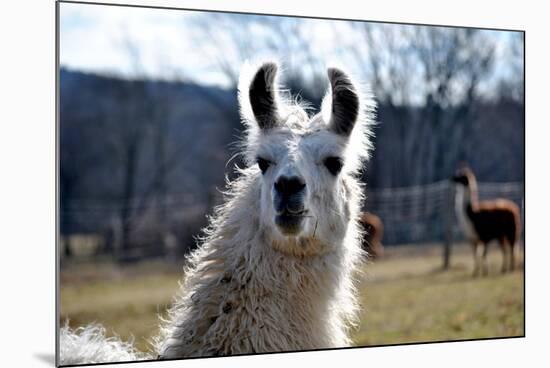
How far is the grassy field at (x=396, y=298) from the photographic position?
694 cm

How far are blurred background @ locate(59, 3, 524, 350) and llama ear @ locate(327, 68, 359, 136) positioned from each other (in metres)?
1.76

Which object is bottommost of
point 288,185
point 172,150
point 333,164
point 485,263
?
point 485,263

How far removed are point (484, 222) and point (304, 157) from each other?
708 centimetres

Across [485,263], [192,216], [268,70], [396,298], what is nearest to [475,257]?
[485,263]

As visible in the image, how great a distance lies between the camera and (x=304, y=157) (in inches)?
145

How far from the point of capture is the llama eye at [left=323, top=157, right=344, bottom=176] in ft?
12.4

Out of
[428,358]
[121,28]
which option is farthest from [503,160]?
[428,358]

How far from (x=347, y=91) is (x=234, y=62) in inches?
206

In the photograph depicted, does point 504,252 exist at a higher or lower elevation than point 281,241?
lower

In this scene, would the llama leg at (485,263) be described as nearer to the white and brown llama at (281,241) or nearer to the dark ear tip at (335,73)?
the white and brown llama at (281,241)

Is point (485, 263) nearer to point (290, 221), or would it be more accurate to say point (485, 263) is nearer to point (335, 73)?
point (335, 73)

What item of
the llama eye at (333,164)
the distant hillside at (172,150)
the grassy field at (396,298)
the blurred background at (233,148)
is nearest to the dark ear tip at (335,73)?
the llama eye at (333,164)

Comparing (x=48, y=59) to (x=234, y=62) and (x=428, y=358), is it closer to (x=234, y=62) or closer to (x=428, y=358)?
(x=428, y=358)

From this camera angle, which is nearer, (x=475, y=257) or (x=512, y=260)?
(x=512, y=260)
